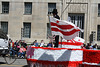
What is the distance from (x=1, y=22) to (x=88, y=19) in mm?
13065

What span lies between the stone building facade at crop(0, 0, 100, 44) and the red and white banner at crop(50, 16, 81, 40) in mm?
23250

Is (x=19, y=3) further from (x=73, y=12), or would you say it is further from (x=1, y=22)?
(x=73, y=12)

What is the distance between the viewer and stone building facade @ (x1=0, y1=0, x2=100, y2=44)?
29.5 m

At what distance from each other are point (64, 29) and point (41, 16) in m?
23.8

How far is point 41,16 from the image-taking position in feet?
97.3

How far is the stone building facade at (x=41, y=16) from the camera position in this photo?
29500mm

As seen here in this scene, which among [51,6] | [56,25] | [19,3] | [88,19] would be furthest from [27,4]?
[56,25]

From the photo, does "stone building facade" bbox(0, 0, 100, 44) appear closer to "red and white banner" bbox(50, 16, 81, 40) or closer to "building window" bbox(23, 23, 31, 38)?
"building window" bbox(23, 23, 31, 38)

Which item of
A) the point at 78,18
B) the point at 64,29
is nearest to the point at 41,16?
the point at 78,18

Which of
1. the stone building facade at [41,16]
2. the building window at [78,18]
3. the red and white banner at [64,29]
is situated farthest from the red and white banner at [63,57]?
the building window at [78,18]

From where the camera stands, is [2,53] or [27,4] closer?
[2,53]

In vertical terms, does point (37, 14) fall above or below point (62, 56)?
above

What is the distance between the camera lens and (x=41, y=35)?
29766 mm

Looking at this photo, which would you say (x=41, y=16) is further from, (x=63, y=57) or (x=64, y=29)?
(x=63, y=57)
